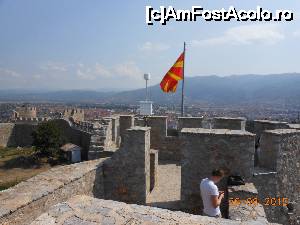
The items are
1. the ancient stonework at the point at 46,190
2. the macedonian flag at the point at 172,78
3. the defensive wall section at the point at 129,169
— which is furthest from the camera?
the macedonian flag at the point at 172,78

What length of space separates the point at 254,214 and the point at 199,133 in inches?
90.1

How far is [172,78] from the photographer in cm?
1639

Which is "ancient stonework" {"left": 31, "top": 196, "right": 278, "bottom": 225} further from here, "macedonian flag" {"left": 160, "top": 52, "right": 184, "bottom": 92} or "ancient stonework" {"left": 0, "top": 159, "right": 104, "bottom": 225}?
"macedonian flag" {"left": 160, "top": 52, "right": 184, "bottom": 92}

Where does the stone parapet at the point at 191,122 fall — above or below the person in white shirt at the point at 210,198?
above

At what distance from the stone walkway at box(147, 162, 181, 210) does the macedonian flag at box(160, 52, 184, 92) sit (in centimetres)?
461

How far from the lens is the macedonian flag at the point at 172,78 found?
16.3 meters

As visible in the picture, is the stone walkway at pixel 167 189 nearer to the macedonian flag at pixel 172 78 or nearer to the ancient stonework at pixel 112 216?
the ancient stonework at pixel 112 216

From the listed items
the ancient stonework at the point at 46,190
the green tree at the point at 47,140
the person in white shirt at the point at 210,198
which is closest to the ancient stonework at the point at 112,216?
the ancient stonework at the point at 46,190

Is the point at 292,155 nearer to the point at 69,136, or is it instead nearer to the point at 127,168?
the point at 127,168

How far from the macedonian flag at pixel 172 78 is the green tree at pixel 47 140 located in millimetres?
13788

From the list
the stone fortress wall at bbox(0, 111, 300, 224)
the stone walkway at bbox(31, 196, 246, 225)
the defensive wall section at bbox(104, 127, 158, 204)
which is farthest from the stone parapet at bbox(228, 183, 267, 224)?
the defensive wall section at bbox(104, 127, 158, 204)

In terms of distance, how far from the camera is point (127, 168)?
→ 8211 mm

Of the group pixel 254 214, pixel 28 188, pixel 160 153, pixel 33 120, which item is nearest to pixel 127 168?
pixel 28 188

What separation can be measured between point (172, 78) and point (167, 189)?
7588 mm
